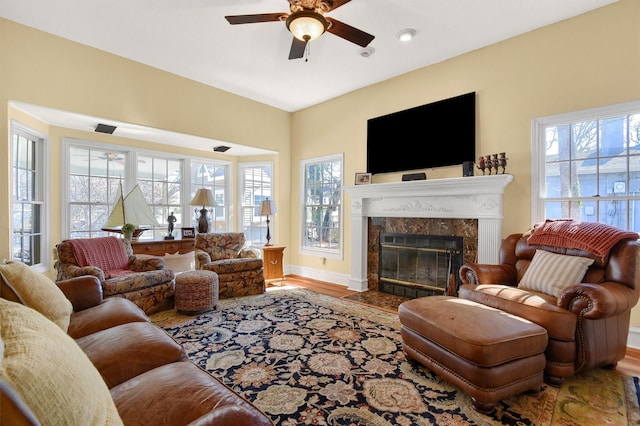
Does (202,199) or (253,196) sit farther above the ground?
(253,196)

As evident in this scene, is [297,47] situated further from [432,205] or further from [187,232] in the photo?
[187,232]

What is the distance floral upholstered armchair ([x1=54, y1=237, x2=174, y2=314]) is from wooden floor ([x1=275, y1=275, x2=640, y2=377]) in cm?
195

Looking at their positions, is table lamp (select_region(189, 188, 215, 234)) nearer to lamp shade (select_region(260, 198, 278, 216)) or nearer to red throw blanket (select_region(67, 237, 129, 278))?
Answer: lamp shade (select_region(260, 198, 278, 216))

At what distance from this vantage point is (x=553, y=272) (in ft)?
8.20

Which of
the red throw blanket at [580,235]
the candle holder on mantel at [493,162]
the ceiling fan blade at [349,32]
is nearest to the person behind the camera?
the red throw blanket at [580,235]

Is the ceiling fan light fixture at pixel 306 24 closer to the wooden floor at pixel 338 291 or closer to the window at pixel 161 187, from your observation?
the wooden floor at pixel 338 291

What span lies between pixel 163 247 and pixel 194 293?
153 cm

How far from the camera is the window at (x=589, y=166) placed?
283 centimetres

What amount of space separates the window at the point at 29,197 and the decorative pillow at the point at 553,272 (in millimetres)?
5277

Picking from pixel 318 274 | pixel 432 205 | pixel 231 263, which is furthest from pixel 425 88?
pixel 231 263

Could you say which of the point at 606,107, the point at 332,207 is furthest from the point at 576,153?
the point at 332,207

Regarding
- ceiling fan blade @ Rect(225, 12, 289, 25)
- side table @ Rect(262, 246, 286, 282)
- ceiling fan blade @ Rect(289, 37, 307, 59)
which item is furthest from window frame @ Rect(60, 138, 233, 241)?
ceiling fan blade @ Rect(225, 12, 289, 25)

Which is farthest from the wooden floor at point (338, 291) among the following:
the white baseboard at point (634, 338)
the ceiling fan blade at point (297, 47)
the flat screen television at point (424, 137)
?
the ceiling fan blade at point (297, 47)

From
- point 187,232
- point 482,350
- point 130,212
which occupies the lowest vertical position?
point 482,350
